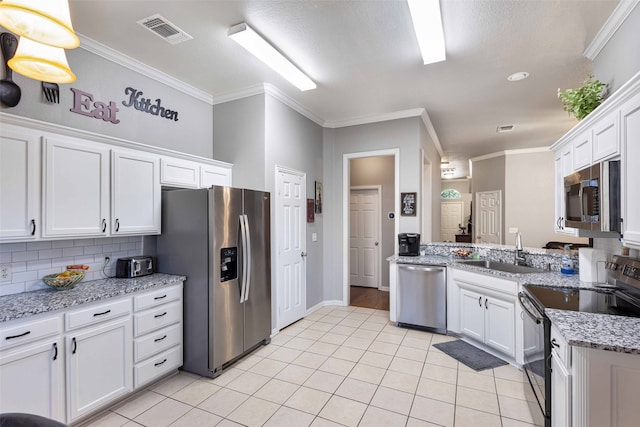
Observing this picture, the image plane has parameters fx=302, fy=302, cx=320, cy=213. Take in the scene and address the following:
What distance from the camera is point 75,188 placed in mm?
2301

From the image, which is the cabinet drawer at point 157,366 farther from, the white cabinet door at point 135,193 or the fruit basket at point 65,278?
the white cabinet door at point 135,193

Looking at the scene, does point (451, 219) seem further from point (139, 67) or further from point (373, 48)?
point (139, 67)

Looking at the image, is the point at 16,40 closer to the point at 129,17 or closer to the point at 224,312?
the point at 129,17

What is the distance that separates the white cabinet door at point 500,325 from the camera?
287 centimetres

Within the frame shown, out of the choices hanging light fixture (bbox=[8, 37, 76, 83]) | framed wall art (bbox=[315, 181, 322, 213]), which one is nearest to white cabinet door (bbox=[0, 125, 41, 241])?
hanging light fixture (bbox=[8, 37, 76, 83])

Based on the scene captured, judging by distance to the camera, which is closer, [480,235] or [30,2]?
[30,2]

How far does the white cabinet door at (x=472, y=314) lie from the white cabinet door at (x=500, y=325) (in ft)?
0.22

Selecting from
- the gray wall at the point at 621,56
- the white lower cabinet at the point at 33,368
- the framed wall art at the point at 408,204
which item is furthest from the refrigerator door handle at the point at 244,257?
the gray wall at the point at 621,56

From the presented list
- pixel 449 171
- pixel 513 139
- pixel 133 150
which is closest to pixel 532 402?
pixel 133 150

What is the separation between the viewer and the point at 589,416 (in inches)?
53.9

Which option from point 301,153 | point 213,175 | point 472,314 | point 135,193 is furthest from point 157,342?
point 472,314

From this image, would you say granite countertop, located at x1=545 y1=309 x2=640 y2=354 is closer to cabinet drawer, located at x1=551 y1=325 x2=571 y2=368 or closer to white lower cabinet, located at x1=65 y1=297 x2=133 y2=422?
cabinet drawer, located at x1=551 y1=325 x2=571 y2=368

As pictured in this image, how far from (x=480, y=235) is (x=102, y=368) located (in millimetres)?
8166

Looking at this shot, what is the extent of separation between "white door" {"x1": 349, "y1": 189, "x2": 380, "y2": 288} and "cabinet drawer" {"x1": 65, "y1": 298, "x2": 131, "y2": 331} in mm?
4402
